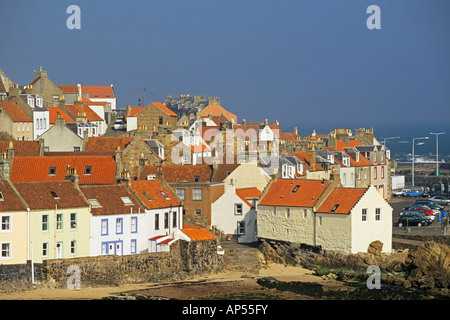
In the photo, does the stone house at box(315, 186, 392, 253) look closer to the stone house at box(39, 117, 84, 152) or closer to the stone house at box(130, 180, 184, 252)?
the stone house at box(130, 180, 184, 252)

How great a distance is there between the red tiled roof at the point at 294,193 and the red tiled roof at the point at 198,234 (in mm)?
5834

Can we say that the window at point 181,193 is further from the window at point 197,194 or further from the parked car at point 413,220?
the parked car at point 413,220

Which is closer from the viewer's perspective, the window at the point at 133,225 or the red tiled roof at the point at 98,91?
the window at the point at 133,225

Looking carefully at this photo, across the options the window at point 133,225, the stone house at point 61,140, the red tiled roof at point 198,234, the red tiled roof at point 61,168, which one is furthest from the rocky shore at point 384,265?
the stone house at point 61,140

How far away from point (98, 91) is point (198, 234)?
8092 cm

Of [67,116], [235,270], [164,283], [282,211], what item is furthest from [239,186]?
[67,116]

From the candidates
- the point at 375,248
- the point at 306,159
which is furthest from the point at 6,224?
the point at 306,159

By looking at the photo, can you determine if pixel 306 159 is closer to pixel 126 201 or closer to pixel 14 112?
pixel 14 112

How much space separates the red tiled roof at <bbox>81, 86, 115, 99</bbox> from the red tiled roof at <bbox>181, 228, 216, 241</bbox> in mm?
76130

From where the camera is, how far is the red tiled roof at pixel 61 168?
6600 cm

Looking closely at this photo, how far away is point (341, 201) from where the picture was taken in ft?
212

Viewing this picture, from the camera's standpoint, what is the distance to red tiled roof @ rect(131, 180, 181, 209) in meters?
62.6

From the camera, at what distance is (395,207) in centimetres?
8925
